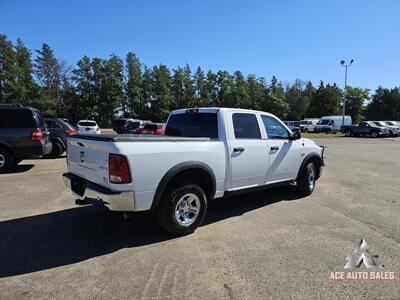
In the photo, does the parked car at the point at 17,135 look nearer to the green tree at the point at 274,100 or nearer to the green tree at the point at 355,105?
the green tree at the point at 274,100

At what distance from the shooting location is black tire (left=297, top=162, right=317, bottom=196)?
702cm

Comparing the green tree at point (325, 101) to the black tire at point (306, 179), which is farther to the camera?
the green tree at point (325, 101)

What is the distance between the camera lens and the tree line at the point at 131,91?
2158 inches

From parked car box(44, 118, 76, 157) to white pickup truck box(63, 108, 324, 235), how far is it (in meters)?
8.69

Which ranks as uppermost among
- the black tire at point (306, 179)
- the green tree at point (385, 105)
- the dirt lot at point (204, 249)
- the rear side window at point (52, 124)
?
the green tree at point (385, 105)

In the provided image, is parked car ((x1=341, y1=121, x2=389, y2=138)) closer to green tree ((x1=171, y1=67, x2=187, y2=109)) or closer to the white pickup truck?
the white pickup truck

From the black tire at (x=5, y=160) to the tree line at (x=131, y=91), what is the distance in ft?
165

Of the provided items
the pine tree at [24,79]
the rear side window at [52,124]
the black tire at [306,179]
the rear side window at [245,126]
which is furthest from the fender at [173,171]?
the pine tree at [24,79]

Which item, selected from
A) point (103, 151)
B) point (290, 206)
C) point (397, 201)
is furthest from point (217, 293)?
point (397, 201)

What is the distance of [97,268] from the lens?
366 centimetres

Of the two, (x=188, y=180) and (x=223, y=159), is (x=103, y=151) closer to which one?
(x=188, y=180)

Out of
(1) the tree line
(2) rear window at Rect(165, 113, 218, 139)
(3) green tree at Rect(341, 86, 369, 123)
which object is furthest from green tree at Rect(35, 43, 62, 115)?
(3) green tree at Rect(341, 86, 369, 123)

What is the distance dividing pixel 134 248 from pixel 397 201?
601 cm

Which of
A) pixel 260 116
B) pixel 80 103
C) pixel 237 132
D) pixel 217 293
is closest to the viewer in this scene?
pixel 217 293
